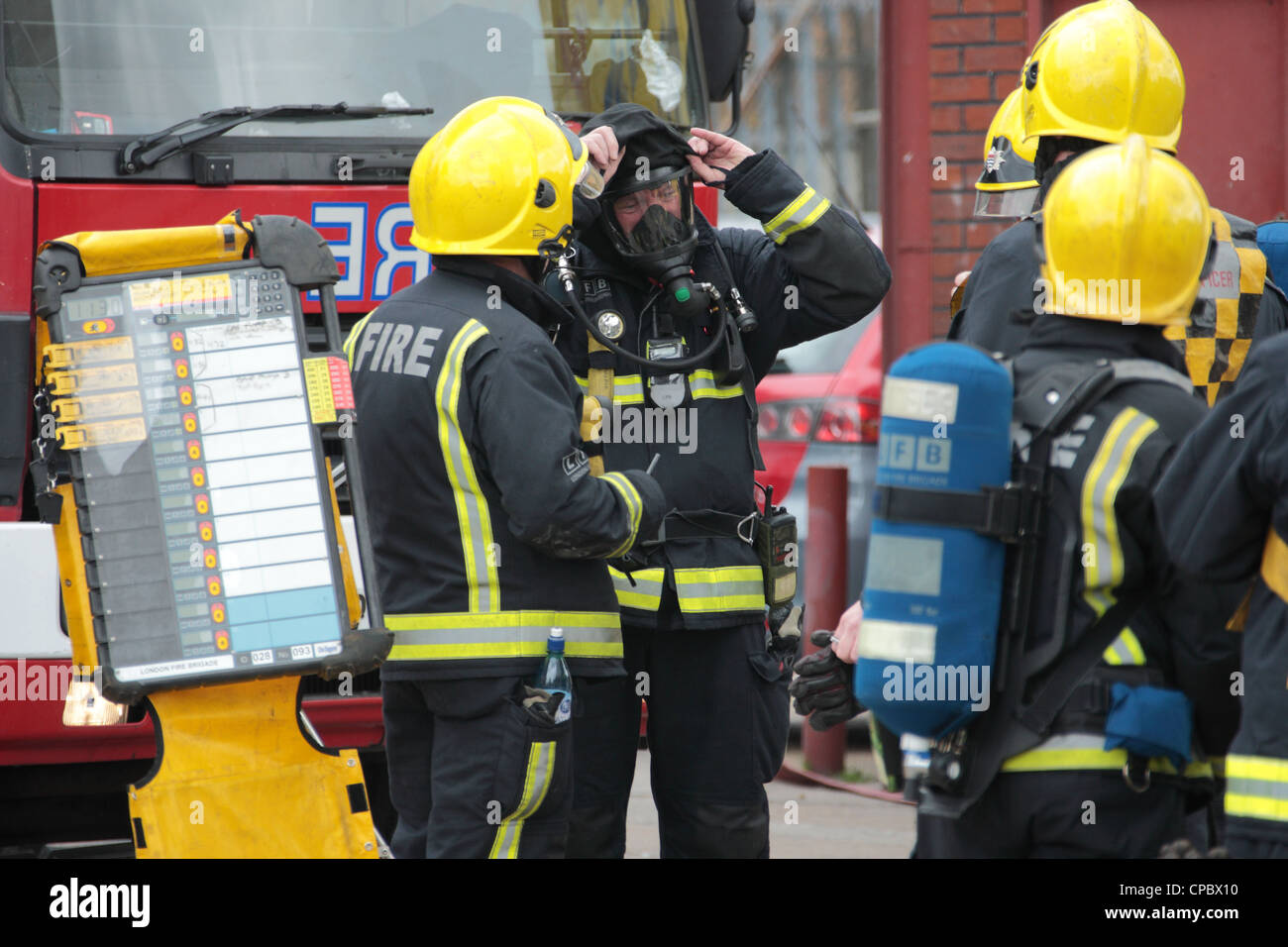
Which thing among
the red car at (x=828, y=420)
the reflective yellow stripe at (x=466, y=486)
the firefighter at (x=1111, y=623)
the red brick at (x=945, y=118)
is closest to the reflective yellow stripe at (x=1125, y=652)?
the firefighter at (x=1111, y=623)

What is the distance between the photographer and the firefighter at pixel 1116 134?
331 centimetres

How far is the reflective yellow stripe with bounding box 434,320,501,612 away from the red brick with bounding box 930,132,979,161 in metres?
3.75

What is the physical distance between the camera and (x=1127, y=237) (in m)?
2.34

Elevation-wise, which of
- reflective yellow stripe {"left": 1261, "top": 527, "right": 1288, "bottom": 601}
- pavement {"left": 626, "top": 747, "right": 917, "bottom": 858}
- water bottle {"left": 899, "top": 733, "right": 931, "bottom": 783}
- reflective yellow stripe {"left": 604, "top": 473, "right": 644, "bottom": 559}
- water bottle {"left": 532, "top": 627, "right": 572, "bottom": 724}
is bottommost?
pavement {"left": 626, "top": 747, "right": 917, "bottom": 858}

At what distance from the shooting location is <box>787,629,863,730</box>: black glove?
291 cm

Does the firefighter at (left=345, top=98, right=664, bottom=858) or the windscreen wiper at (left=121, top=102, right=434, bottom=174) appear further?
the windscreen wiper at (left=121, top=102, right=434, bottom=174)

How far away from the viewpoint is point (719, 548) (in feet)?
11.8

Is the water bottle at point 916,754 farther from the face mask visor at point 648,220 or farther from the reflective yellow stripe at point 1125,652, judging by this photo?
the face mask visor at point 648,220

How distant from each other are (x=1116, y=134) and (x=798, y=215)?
729mm

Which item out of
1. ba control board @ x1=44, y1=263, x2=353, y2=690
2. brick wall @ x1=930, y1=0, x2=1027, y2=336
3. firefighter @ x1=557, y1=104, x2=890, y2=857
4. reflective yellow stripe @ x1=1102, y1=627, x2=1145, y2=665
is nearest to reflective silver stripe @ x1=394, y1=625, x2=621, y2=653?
ba control board @ x1=44, y1=263, x2=353, y2=690

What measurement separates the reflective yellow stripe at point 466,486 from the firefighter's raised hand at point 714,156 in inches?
38.3

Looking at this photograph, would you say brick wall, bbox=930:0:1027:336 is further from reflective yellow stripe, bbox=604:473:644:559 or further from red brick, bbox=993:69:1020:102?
reflective yellow stripe, bbox=604:473:644:559
